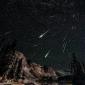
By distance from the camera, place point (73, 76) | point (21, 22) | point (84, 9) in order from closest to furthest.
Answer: point (73, 76) < point (84, 9) < point (21, 22)

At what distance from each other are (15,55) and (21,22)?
289 inches

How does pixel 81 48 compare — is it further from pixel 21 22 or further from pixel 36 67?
pixel 36 67

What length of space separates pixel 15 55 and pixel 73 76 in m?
6.27

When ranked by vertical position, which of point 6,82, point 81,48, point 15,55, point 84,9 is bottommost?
point 6,82

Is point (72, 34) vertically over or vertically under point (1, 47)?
over

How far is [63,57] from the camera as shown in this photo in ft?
127

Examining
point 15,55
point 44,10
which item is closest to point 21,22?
point 44,10

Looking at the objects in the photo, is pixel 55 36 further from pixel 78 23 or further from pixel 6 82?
pixel 6 82

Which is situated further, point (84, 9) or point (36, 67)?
point (84, 9)

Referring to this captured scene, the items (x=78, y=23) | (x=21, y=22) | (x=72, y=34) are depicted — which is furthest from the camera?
→ (x=72, y=34)

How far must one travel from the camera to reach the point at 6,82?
688 inches

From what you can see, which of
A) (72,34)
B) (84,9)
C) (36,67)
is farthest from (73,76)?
(72,34)

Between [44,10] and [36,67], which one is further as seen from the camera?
[44,10]

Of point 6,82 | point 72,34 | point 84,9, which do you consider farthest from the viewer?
point 72,34
